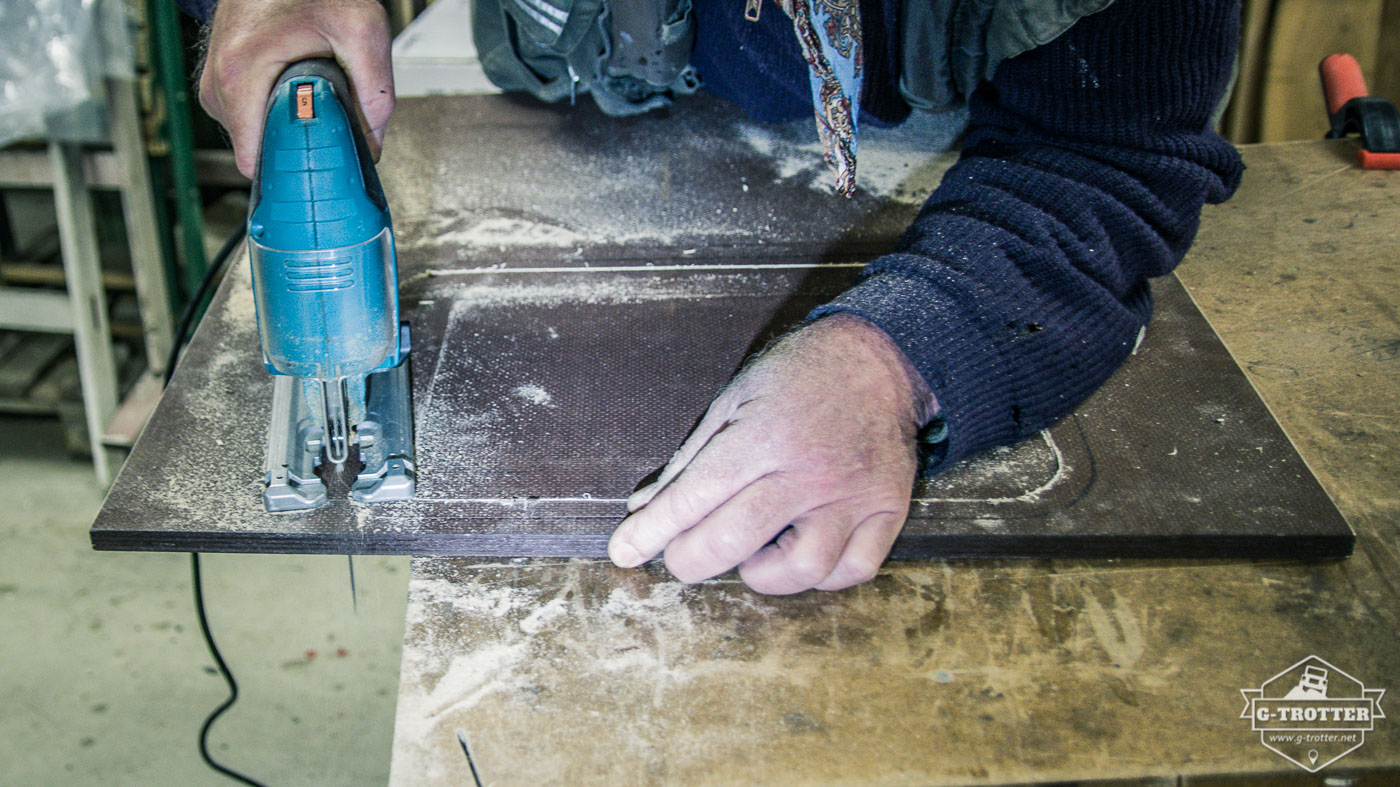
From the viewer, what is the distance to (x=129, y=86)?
83.0 inches

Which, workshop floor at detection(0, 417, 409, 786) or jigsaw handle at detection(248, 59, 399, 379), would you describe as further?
workshop floor at detection(0, 417, 409, 786)

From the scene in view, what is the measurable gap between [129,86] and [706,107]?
4.14 ft

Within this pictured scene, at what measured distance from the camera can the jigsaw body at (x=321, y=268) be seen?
879 millimetres

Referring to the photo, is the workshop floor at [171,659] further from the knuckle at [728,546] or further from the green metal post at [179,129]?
the knuckle at [728,546]

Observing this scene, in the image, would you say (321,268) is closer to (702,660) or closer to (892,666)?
(702,660)

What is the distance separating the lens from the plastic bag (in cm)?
194

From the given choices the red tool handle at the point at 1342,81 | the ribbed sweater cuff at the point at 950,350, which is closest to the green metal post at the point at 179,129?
the ribbed sweater cuff at the point at 950,350

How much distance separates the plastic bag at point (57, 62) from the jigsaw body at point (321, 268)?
1.35 meters

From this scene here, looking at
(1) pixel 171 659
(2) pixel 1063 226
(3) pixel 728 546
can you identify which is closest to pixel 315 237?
(3) pixel 728 546

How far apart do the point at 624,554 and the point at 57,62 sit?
5.79 feet

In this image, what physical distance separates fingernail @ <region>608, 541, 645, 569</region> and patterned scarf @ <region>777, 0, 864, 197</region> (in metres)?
0.46

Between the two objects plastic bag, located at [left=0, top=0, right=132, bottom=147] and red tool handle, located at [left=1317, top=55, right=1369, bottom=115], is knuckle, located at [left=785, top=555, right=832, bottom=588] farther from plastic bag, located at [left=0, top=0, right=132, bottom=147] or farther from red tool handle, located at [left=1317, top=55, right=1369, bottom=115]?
plastic bag, located at [left=0, top=0, right=132, bottom=147]

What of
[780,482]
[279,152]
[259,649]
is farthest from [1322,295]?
[259,649]

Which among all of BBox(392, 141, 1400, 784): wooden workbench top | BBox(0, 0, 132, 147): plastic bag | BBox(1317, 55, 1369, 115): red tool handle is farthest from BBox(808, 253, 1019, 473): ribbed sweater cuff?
BBox(0, 0, 132, 147): plastic bag
